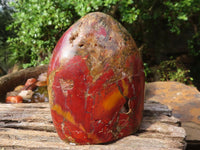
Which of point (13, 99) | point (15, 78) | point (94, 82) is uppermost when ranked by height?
point (94, 82)

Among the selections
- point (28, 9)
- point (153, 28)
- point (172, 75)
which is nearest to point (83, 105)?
point (28, 9)

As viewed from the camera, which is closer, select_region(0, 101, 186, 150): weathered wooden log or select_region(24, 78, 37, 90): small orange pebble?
select_region(0, 101, 186, 150): weathered wooden log

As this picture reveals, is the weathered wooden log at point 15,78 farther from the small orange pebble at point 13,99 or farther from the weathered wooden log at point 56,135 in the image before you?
the weathered wooden log at point 56,135

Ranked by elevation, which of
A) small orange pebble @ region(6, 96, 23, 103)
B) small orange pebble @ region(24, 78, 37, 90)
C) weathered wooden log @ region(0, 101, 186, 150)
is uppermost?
weathered wooden log @ region(0, 101, 186, 150)

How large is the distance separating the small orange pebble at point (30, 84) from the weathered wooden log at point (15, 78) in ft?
0.49

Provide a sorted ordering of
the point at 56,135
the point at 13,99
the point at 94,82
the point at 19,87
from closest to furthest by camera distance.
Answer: the point at 94,82 → the point at 56,135 → the point at 13,99 → the point at 19,87

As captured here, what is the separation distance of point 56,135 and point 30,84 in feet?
6.05

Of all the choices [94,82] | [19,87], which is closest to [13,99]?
[19,87]

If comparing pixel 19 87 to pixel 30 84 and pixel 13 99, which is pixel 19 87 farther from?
pixel 13 99

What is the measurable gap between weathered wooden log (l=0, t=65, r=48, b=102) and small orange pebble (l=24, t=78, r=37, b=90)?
15 centimetres

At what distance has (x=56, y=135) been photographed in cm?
155

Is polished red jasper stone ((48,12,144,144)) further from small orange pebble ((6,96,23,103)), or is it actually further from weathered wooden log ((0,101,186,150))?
small orange pebble ((6,96,23,103))

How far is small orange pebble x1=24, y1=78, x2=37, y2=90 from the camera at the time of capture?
3.14m

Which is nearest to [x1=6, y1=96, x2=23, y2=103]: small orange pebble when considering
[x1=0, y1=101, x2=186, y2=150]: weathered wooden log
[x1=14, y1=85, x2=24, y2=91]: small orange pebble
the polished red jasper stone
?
[x1=14, y1=85, x2=24, y2=91]: small orange pebble
